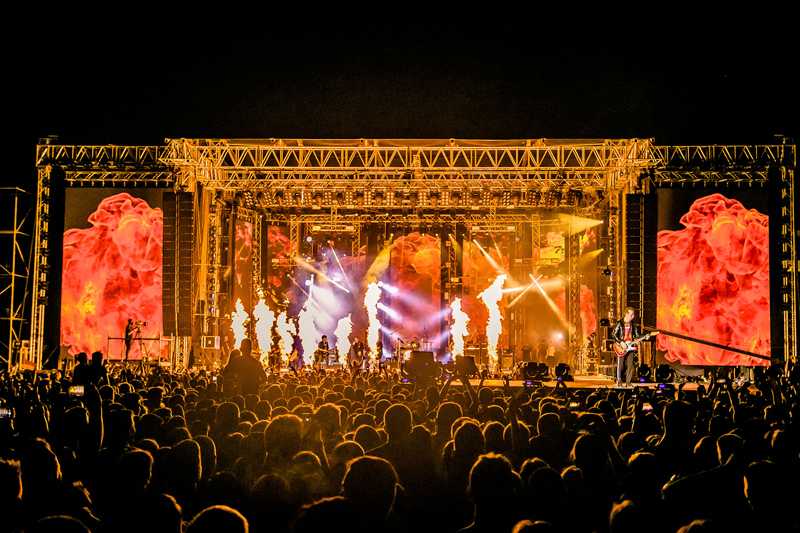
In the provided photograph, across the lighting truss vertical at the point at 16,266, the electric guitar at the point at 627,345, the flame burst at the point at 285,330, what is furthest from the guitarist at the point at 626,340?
the lighting truss vertical at the point at 16,266

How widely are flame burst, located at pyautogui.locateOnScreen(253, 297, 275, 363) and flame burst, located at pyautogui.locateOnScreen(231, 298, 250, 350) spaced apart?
1.58 meters

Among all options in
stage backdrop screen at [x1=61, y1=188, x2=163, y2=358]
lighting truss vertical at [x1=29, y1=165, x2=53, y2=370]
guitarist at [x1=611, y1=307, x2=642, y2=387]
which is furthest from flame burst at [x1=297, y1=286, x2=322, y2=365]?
guitarist at [x1=611, y1=307, x2=642, y2=387]

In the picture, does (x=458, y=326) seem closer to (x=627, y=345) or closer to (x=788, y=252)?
(x=788, y=252)

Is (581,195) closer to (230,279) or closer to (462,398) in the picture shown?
(230,279)

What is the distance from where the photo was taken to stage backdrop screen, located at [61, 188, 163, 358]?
2447 cm

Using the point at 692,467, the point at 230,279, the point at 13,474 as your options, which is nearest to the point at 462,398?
the point at 692,467

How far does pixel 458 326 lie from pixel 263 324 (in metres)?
Answer: 7.90

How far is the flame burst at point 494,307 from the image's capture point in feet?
103

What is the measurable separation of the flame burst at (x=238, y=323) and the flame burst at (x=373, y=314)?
5331 millimetres

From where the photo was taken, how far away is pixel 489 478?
386 centimetres

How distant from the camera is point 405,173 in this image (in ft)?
Result: 82.5

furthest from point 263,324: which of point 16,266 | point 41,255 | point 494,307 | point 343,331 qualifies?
point 494,307

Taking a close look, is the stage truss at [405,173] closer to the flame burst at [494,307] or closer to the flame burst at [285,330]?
the flame burst at [494,307]

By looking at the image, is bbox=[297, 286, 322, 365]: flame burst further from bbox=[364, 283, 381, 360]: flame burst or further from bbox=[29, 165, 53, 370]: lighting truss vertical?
bbox=[29, 165, 53, 370]: lighting truss vertical
